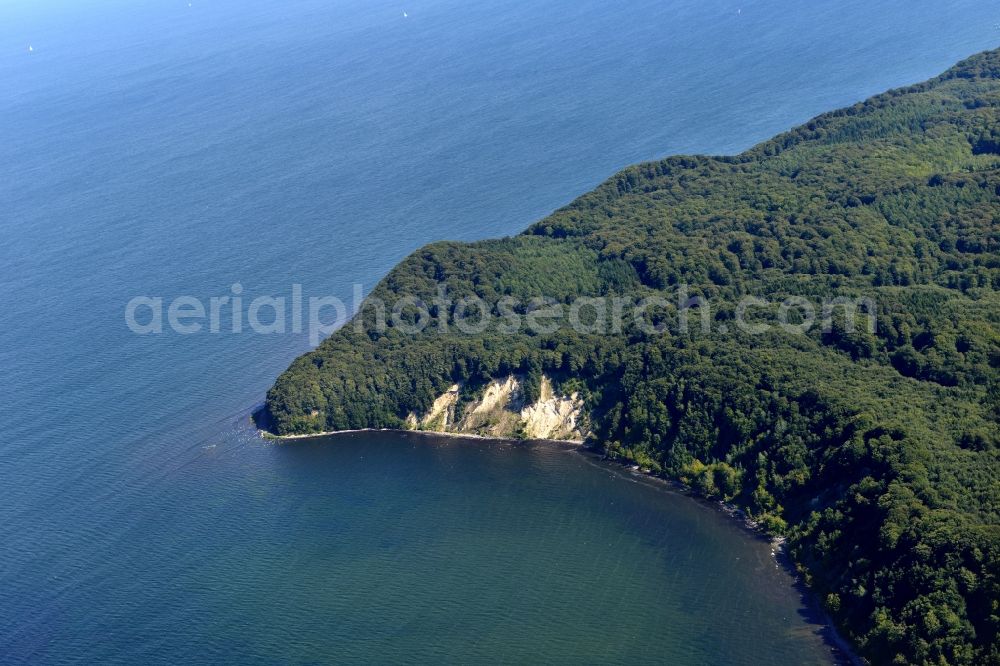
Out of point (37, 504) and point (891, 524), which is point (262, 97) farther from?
point (891, 524)

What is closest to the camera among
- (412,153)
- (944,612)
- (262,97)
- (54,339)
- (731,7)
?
(944,612)

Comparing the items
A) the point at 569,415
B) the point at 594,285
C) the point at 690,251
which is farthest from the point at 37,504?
the point at 690,251

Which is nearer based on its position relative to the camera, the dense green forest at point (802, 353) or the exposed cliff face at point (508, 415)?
the dense green forest at point (802, 353)

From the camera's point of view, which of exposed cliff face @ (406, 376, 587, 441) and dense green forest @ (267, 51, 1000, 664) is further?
exposed cliff face @ (406, 376, 587, 441)
